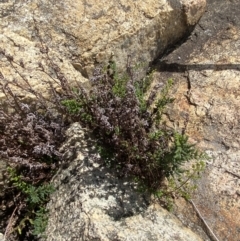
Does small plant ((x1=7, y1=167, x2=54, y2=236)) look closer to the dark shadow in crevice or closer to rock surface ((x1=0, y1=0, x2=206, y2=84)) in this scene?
rock surface ((x1=0, y1=0, x2=206, y2=84))

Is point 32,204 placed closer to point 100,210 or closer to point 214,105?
point 100,210

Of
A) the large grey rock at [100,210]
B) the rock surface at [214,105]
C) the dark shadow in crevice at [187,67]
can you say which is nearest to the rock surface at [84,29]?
the dark shadow in crevice at [187,67]

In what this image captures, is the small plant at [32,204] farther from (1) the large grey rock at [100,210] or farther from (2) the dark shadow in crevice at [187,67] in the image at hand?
(2) the dark shadow in crevice at [187,67]

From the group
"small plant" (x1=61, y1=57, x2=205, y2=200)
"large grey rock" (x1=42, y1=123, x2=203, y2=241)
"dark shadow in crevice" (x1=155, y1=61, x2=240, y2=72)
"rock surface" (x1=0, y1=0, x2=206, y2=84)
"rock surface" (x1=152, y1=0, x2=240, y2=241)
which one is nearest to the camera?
"large grey rock" (x1=42, y1=123, x2=203, y2=241)

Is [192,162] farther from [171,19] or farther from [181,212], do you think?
[171,19]

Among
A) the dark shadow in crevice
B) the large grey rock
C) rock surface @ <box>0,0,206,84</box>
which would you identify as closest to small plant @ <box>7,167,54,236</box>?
the large grey rock

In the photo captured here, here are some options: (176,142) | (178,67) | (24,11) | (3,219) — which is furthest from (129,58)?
(3,219)
